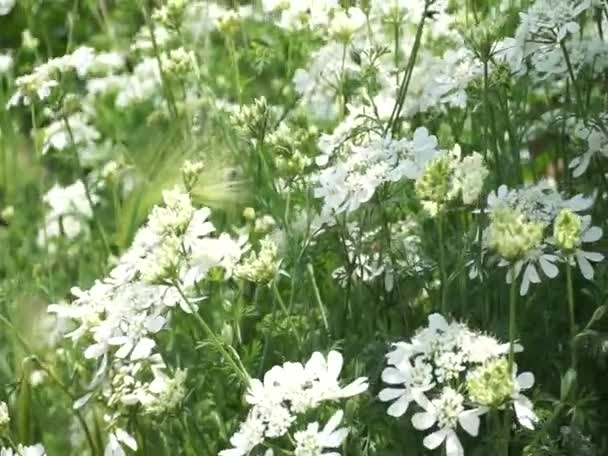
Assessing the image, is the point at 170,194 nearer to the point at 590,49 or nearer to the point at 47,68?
the point at 47,68

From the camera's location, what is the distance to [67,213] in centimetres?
226

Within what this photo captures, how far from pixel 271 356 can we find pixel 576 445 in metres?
0.46

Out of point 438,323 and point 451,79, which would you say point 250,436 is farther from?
point 451,79

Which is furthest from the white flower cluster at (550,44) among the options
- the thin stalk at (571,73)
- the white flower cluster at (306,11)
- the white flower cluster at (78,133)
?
the white flower cluster at (78,133)

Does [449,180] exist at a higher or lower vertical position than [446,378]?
higher

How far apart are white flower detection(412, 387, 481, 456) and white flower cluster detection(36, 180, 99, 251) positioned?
1112 millimetres

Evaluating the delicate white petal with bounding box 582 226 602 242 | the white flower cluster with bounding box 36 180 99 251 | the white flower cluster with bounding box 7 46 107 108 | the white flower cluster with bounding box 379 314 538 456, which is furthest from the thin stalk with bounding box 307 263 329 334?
the white flower cluster with bounding box 36 180 99 251

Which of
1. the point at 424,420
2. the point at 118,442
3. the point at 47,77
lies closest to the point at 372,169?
the point at 424,420

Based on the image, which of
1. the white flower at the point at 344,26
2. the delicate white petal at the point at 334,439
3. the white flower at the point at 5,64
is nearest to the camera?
the delicate white petal at the point at 334,439

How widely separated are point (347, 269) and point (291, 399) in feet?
1.09

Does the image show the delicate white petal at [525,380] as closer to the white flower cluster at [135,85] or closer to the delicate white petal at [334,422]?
the delicate white petal at [334,422]

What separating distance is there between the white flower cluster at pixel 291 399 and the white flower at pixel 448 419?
0.07 m

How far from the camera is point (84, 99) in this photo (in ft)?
8.77

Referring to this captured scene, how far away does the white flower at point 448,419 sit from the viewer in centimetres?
123
